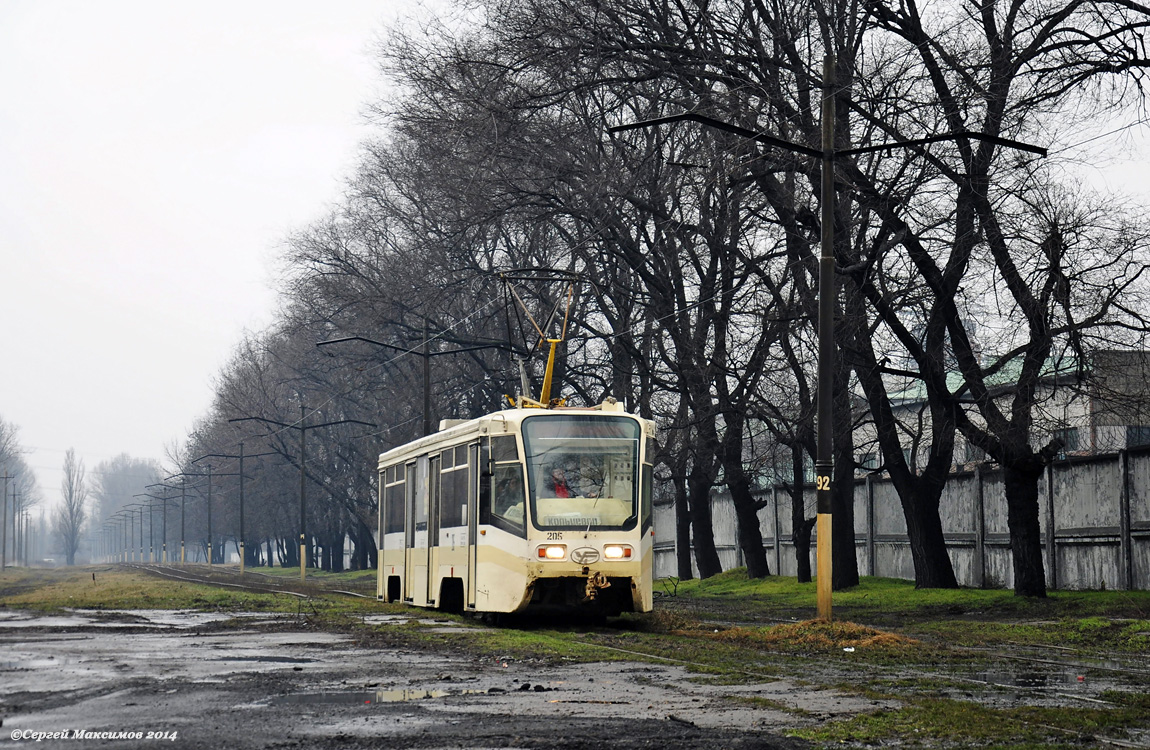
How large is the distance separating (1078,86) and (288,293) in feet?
134

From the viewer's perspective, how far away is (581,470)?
20.7m

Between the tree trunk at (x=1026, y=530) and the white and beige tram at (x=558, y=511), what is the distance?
700 centimetres

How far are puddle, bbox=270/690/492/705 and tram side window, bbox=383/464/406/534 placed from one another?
17.1 meters

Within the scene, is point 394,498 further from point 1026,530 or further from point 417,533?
point 1026,530

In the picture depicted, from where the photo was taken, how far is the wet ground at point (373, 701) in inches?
336

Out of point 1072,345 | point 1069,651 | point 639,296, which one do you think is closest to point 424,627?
point 1069,651

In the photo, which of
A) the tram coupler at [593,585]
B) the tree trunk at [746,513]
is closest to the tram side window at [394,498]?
the tram coupler at [593,585]

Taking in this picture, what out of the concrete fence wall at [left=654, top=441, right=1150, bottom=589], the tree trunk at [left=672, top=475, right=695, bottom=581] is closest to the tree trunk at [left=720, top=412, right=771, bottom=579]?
the concrete fence wall at [left=654, top=441, right=1150, bottom=589]

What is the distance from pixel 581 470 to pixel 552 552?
1345 mm

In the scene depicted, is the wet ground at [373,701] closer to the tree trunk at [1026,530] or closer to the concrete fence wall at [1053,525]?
the tree trunk at [1026,530]

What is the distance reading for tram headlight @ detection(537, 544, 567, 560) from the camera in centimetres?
2008

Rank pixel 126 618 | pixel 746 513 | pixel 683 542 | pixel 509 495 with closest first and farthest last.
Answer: pixel 509 495 → pixel 126 618 → pixel 746 513 → pixel 683 542

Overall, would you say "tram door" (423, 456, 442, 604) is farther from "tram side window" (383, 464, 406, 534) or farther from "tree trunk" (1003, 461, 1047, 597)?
"tree trunk" (1003, 461, 1047, 597)

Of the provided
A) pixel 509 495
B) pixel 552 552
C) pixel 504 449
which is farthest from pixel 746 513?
pixel 552 552
